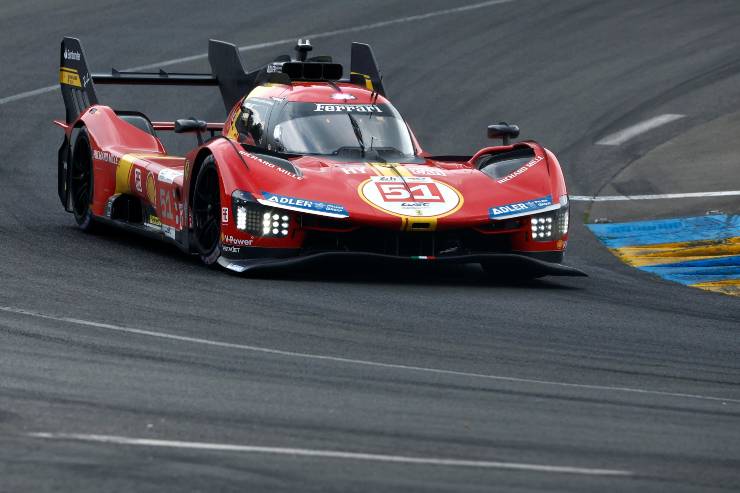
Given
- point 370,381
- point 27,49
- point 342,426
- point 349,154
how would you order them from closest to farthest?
1. point 342,426
2. point 370,381
3. point 349,154
4. point 27,49

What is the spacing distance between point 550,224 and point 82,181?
16.0 ft

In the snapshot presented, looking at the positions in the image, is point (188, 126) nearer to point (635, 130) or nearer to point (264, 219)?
point (264, 219)

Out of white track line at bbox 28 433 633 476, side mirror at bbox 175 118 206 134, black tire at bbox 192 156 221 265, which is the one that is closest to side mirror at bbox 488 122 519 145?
side mirror at bbox 175 118 206 134

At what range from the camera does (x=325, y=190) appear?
11508mm

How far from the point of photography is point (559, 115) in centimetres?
2120

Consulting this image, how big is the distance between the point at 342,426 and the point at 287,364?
1.46m

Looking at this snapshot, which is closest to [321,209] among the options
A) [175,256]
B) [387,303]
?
[387,303]

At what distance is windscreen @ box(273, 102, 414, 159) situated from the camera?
41.7 ft

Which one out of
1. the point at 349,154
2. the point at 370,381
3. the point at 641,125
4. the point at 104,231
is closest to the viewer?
the point at 370,381

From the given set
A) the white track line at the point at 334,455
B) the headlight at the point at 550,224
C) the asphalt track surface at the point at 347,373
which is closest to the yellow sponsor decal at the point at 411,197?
the asphalt track surface at the point at 347,373

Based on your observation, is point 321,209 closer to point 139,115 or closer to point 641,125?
point 139,115

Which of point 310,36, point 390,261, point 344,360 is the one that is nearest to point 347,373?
point 344,360

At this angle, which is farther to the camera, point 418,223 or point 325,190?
point 325,190

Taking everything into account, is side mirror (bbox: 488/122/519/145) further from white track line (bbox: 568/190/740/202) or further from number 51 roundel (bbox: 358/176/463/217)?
white track line (bbox: 568/190/740/202)
